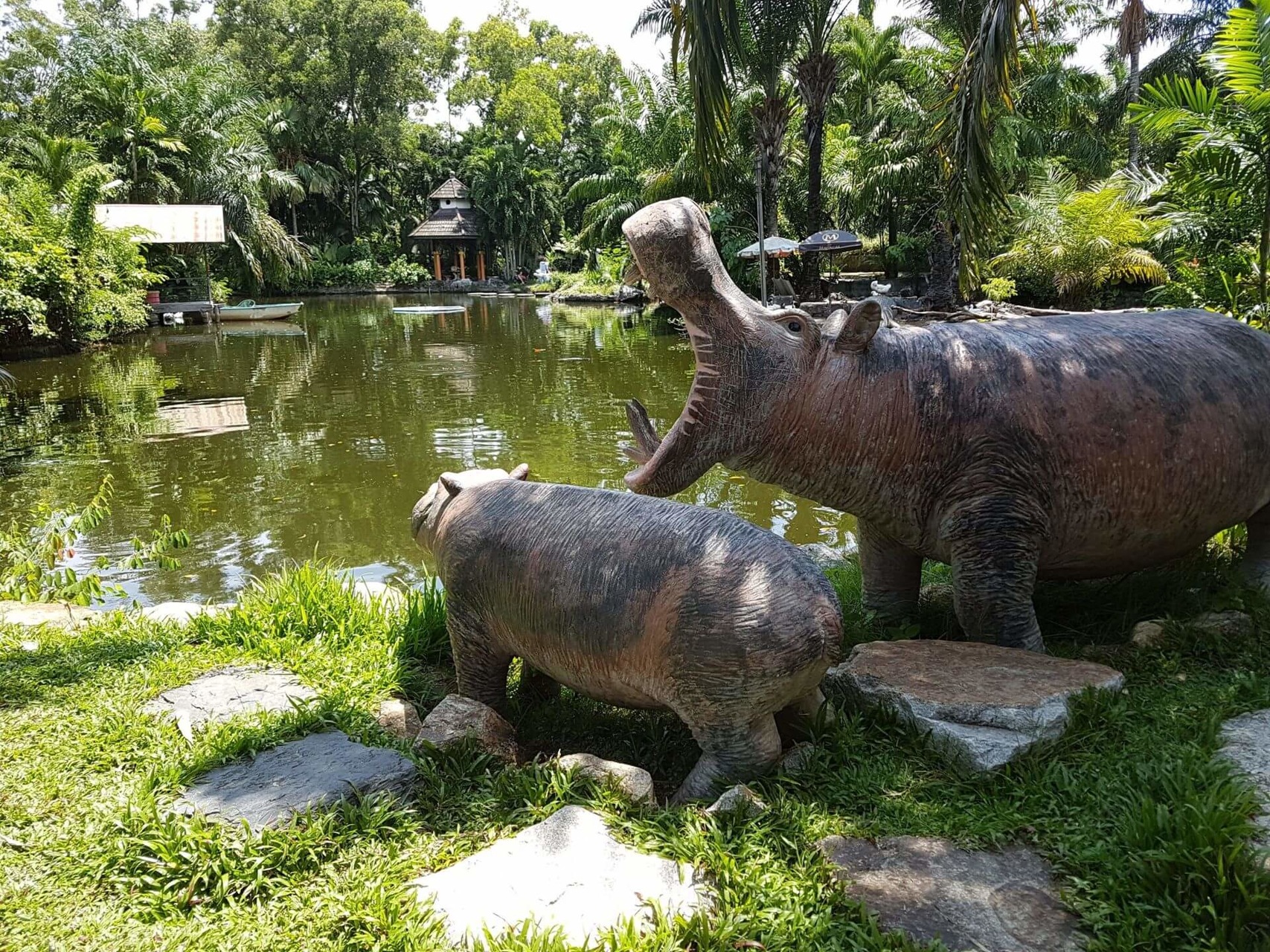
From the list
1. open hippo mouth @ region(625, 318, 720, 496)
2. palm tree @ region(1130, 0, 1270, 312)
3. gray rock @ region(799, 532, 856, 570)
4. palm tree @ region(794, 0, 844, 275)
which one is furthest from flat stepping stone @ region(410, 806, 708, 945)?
palm tree @ region(794, 0, 844, 275)

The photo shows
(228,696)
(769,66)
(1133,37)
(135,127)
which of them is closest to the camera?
(228,696)

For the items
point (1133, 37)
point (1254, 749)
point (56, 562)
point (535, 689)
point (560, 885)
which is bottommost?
point (56, 562)

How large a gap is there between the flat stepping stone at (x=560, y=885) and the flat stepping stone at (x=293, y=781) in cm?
56

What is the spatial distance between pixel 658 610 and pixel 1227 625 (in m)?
2.31

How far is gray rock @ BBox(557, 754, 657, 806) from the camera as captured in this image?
2846 millimetres

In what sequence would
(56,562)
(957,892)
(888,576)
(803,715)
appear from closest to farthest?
(957,892) → (803,715) → (888,576) → (56,562)

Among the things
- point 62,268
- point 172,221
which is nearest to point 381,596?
point 62,268

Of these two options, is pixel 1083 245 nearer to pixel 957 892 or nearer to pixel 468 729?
pixel 468 729

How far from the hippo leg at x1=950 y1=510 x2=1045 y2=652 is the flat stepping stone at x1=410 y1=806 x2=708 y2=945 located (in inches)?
61.1

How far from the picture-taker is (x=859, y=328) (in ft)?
11.3

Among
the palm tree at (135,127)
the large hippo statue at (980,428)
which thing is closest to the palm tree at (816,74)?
the large hippo statue at (980,428)

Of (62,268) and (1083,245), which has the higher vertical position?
(62,268)

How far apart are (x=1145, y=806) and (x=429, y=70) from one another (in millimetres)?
50993

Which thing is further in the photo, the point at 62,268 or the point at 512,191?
the point at 512,191
